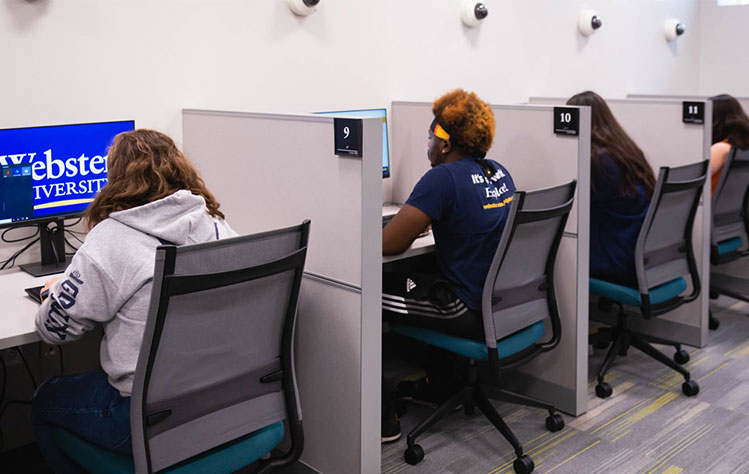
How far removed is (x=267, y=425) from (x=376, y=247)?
550 millimetres

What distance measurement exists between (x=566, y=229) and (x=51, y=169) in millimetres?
1667

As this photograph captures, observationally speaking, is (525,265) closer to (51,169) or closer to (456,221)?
(456,221)

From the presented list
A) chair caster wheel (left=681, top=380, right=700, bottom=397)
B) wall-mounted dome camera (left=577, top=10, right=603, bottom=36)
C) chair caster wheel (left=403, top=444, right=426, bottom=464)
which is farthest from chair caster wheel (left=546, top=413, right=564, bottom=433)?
wall-mounted dome camera (left=577, top=10, right=603, bottom=36)

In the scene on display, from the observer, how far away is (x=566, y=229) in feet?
8.71

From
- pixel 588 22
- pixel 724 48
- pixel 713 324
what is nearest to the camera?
pixel 713 324

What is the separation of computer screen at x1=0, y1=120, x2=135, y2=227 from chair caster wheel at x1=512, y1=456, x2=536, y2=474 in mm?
1526

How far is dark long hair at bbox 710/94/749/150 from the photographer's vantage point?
351cm

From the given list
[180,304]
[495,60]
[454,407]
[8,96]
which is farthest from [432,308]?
[495,60]

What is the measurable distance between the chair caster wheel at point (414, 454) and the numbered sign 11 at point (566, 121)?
1.15 meters

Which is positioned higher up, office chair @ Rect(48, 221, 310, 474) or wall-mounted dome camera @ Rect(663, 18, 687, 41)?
wall-mounted dome camera @ Rect(663, 18, 687, 41)

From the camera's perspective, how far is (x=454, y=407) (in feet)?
8.39

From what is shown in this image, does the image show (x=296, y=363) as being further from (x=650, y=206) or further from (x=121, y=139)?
(x=650, y=206)

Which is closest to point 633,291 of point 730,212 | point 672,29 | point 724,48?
point 730,212

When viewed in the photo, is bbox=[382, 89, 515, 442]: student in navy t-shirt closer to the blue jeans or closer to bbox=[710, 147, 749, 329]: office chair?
the blue jeans
